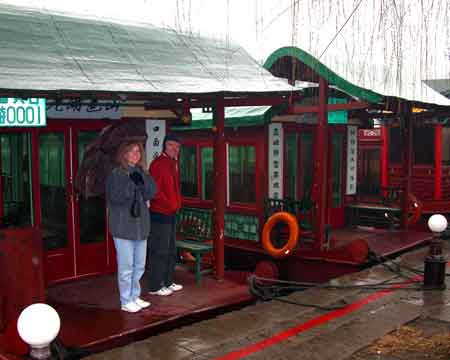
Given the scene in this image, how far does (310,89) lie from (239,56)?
6.63 feet

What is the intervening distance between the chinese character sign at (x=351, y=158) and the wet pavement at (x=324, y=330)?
515cm

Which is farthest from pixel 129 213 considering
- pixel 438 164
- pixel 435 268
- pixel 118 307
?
pixel 438 164

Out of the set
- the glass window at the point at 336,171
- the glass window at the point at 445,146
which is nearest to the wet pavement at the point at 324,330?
the glass window at the point at 336,171

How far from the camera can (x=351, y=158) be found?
12.0 m

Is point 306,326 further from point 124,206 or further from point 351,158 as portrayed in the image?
point 351,158

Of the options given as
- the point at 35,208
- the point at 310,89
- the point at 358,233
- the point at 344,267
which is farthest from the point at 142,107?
the point at 358,233

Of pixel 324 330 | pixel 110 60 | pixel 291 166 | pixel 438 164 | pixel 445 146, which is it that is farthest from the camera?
pixel 445 146

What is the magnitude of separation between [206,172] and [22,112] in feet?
20.1

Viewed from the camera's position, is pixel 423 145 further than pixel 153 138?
Yes

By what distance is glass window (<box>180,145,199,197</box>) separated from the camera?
40.3ft

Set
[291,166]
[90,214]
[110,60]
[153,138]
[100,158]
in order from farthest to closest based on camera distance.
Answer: [291,166], [153,138], [90,214], [100,158], [110,60]

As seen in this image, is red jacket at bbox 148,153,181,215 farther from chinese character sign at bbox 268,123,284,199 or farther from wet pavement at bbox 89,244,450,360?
chinese character sign at bbox 268,123,284,199

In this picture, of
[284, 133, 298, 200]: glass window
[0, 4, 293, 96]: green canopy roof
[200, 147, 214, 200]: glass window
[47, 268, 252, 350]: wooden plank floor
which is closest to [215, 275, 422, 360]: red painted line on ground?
[47, 268, 252, 350]: wooden plank floor

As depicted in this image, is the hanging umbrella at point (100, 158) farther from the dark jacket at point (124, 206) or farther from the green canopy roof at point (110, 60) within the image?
the dark jacket at point (124, 206)
